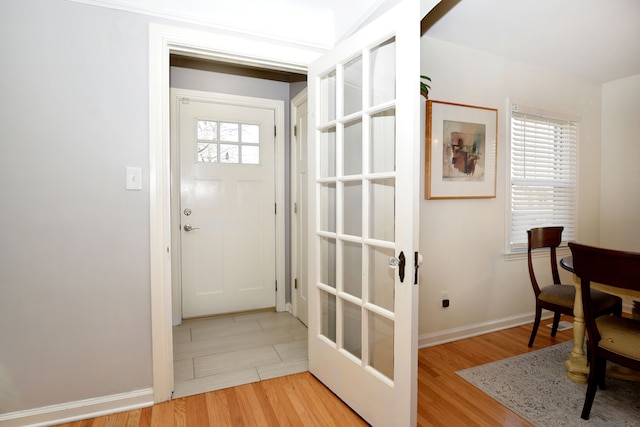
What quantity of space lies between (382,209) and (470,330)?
1.86 m

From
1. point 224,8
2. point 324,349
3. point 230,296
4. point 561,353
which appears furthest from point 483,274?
point 224,8

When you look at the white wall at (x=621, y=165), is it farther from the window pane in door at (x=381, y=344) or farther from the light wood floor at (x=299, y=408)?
the window pane in door at (x=381, y=344)

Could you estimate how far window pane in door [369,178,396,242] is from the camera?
1.59 meters

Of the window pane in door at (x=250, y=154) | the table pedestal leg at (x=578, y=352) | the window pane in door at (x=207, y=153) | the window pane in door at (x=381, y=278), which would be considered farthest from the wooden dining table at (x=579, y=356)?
the window pane in door at (x=207, y=153)

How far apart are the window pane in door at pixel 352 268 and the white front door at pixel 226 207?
179 cm

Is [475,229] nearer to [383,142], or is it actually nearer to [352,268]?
[352,268]

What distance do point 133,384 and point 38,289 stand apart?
0.72 metres

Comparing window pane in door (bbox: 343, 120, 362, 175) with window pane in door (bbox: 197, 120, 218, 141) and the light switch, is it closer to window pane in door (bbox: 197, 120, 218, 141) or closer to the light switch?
the light switch

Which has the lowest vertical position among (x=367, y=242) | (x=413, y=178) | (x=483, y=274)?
(x=483, y=274)

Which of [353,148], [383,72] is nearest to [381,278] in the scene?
[353,148]

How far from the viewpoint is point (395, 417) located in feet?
5.02

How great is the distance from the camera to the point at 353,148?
1.86 metres

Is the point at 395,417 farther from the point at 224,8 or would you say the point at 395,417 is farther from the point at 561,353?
the point at 224,8

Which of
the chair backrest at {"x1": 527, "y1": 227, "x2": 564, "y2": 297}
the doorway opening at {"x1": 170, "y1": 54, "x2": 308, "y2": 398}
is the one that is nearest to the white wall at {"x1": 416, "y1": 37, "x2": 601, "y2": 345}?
the chair backrest at {"x1": 527, "y1": 227, "x2": 564, "y2": 297}
